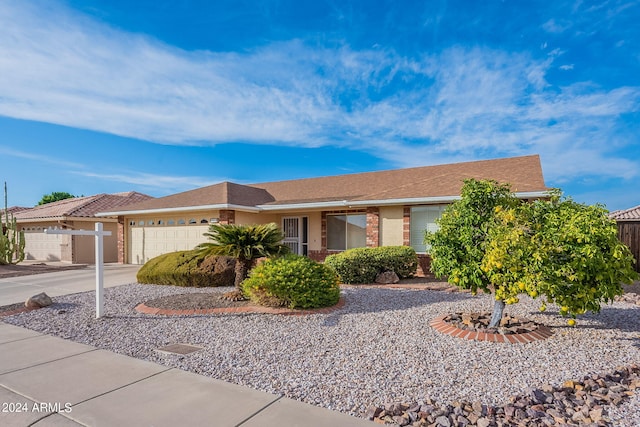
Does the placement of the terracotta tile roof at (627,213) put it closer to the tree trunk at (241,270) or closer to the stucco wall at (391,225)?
the stucco wall at (391,225)

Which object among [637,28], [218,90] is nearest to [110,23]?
[218,90]

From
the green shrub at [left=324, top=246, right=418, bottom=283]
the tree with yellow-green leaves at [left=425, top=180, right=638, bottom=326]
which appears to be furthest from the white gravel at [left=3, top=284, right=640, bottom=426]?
the green shrub at [left=324, top=246, right=418, bottom=283]

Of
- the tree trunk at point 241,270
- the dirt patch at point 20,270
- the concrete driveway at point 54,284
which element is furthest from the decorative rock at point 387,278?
the dirt patch at point 20,270

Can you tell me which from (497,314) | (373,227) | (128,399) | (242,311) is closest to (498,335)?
(497,314)

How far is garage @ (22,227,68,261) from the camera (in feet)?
69.3

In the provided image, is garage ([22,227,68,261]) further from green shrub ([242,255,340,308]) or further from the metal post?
green shrub ([242,255,340,308])

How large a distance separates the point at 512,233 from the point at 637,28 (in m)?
9.76

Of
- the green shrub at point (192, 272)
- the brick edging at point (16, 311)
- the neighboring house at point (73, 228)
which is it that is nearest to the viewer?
the brick edging at point (16, 311)

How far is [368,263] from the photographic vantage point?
36.0 feet

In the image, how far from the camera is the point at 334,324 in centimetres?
614

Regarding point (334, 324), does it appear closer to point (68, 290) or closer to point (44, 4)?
point (68, 290)

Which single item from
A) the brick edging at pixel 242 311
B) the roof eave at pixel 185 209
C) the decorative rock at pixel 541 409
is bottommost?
the brick edging at pixel 242 311

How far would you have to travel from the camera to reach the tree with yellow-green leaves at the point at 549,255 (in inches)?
183

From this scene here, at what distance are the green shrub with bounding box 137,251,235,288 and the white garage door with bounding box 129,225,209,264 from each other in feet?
15.7
